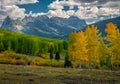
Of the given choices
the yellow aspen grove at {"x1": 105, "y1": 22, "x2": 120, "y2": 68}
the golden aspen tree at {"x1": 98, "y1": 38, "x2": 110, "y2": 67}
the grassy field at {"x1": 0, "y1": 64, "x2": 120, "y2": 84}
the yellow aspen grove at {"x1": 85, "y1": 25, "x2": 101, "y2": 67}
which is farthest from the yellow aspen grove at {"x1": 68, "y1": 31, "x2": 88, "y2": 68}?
the grassy field at {"x1": 0, "y1": 64, "x2": 120, "y2": 84}

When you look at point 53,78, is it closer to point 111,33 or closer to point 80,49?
point 111,33

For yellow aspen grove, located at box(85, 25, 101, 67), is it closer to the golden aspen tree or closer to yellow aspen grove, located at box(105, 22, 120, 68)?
the golden aspen tree

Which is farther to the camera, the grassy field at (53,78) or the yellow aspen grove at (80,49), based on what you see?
the yellow aspen grove at (80,49)

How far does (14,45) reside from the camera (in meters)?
181

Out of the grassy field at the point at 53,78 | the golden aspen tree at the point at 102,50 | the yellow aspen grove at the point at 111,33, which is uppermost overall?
the yellow aspen grove at the point at 111,33

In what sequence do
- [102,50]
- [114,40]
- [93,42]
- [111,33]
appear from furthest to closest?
1. [102,50]
2. [93,42]
3. [111,33]
4. [114,40]

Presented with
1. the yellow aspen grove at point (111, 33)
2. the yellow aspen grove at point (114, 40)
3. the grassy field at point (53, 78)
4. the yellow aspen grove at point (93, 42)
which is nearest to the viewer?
the grassy field at point (53, 78)

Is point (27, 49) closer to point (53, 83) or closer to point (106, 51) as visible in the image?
point (106, 51)

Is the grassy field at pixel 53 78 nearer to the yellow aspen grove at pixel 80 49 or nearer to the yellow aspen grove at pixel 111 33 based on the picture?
the yellow aspen grove at pixel 111 33

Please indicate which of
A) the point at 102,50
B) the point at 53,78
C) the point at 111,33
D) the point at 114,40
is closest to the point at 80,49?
the point at 102,50

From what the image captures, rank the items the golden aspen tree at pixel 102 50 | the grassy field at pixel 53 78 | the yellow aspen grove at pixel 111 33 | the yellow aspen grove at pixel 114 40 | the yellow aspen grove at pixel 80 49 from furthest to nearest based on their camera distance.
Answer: the golden aspen tree at pixel 102 50
the yellow aspen grove at pixel 80 49
the yellow aspen grove at pixel 111 33
the yellow aspen grove at pixel 114 40
the grassy field at pixel 53 78

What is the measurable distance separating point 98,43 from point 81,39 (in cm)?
531

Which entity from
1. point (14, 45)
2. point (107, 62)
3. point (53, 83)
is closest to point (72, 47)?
point (107, 62)

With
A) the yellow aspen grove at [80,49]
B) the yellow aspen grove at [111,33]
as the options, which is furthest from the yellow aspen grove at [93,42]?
the yellow aspen grove at [111,33]
